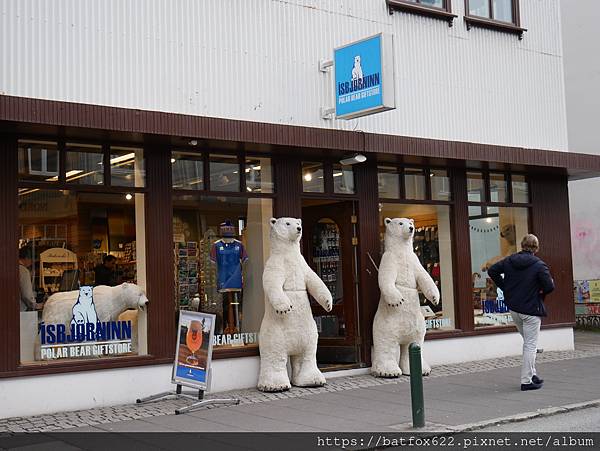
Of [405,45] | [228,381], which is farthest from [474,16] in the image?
[228,381]

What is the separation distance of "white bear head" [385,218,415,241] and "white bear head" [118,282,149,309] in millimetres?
3955

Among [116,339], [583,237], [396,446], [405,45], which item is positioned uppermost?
[405,45]

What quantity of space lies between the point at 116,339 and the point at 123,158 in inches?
93.1

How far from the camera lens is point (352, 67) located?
12023 mm

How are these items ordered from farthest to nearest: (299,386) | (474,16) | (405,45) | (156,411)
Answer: (474,16) < (405,45) < (299,386) < (156,411)

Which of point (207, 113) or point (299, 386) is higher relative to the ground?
point (207, 113)

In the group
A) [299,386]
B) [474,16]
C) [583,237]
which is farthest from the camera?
[583,237]

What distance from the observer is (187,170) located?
38.1ft

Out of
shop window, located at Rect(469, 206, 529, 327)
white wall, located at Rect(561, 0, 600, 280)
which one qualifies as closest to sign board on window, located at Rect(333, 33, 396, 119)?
shop window, located at Rect(469, 206, 529, 327)

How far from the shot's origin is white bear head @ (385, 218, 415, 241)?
502 inches

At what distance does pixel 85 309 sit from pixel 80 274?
1.54 feet

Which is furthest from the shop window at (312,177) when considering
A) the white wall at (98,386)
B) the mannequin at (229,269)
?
the white wall at (98,386)

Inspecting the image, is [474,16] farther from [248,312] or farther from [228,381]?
[228,381]

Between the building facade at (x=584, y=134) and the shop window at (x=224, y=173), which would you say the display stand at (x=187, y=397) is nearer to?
the shop window at (x=224, y=173)
